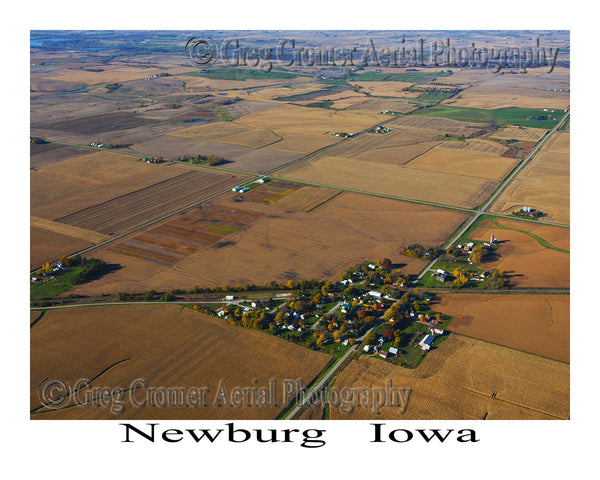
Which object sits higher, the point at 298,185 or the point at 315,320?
the point at 298,185

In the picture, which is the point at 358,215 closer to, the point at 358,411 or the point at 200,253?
the point at 200,253

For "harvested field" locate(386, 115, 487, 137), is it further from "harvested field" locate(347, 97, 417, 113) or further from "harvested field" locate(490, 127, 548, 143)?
"harvested field" locate(347, 97, 417, 113)

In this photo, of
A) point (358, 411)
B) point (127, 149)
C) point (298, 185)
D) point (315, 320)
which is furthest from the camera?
point (127, 149)

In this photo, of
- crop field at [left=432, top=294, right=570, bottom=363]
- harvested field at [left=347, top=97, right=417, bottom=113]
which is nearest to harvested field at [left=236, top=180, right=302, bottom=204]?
crop field at [left=432, top=294, right=570, bottom=363]

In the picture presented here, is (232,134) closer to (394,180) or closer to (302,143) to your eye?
(302,143)

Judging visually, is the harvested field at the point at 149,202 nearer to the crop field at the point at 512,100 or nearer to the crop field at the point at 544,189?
the crop field at the point at 544,189

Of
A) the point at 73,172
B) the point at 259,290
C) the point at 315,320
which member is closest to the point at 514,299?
the point at 315,320

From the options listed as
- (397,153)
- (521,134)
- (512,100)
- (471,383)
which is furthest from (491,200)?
(512,100)
